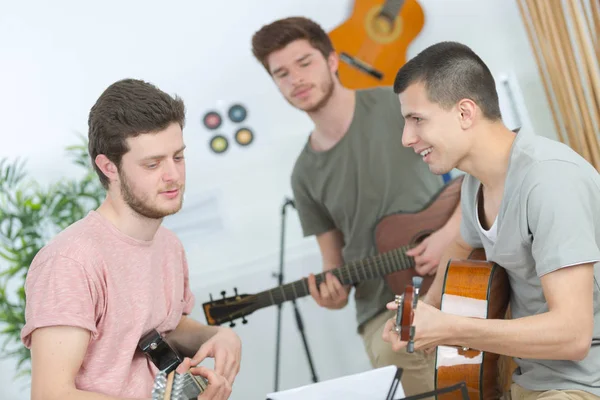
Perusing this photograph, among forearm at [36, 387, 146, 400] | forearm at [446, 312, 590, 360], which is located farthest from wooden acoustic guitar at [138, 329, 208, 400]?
forearm at [446, 312, 590, 360]

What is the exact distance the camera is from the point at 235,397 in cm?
417

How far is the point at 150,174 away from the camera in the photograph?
211 cm

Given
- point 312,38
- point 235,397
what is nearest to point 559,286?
point 312,38

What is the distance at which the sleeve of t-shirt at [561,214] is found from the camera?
173 centimetres

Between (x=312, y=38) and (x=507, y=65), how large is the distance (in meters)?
1.36

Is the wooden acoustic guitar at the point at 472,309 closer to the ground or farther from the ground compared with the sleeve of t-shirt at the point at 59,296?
closer to the ground

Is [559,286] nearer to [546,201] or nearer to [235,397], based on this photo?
[546,201]

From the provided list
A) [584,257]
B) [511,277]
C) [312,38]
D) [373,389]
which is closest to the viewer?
[584,257]

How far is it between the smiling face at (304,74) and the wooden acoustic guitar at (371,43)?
57cm

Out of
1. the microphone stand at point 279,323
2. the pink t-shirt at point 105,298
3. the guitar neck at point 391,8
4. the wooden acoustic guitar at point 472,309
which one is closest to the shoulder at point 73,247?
the pink t-shirt at point 105,298

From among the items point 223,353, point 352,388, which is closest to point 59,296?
point 223,353

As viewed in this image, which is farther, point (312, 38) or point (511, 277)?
point (312, 38)

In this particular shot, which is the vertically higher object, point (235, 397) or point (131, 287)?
point (131, 287)

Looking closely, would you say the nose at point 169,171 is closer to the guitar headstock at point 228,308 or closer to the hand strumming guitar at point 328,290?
the guitar headstock at point 228,308
